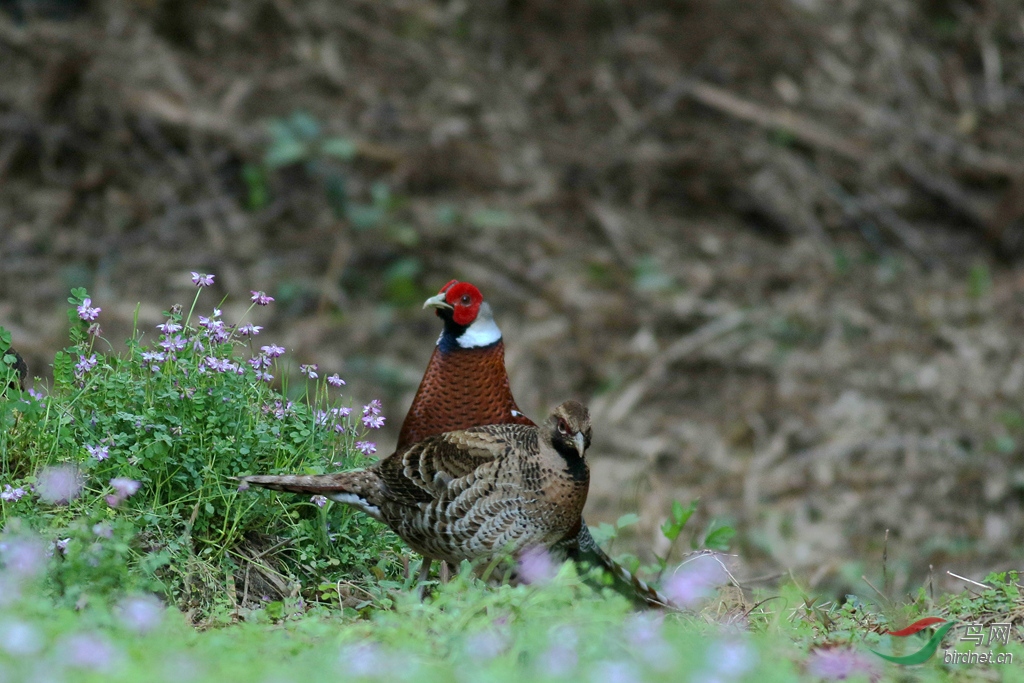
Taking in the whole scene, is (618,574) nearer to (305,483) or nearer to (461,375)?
(461,375)

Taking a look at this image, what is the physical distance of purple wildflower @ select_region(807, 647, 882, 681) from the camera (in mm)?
3021

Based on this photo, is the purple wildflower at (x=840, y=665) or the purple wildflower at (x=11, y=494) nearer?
the purple wildflower at (x=840, y=665)

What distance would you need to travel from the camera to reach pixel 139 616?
2.62 metres

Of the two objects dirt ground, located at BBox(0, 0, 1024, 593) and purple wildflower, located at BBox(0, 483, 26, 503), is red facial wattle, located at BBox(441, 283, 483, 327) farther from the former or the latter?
dirt ground, located at BBox(0, 0, 1024, 593)

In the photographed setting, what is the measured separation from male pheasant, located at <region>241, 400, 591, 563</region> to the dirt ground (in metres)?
2.68

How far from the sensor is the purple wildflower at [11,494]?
361 centimetres

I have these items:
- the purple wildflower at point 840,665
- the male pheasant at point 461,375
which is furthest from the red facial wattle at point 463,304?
the purple wildflower at point 840,665

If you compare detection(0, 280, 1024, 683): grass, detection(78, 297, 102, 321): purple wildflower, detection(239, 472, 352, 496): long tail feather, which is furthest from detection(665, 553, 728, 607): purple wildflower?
detection(78, 297, 102, 321): purple wildflower

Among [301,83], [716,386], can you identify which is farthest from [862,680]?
[301,83]

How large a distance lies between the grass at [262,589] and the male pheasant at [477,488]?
0.46 ft

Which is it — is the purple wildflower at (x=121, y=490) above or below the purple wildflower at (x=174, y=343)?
below

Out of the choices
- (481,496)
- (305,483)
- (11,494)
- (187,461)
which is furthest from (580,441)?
(11,494)

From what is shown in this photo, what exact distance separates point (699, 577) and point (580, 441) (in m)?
0.81

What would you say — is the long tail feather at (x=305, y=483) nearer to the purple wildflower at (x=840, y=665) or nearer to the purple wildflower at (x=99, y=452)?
the purple wildflower at (x=99, y=452)
